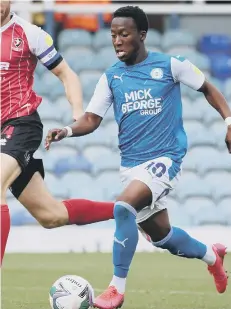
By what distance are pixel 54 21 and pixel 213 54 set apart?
97.7 inches

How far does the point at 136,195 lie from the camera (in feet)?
23.6

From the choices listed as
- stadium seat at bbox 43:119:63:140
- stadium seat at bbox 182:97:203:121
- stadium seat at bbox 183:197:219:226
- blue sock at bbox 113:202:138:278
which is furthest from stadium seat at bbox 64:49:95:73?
blue sock at bbox 113:202:138:278

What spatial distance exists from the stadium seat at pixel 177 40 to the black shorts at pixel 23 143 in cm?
892

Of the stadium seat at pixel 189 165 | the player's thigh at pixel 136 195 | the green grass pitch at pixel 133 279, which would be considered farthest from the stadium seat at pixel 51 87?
the player's thigh at pixel 136 195

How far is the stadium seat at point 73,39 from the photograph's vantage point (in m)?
16.2

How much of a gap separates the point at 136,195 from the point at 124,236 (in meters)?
0.28

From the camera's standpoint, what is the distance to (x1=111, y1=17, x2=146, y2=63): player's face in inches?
293

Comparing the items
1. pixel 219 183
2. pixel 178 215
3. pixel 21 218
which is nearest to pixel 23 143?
pixel 21 218

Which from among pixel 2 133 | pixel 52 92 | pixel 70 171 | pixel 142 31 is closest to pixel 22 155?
pixel 2 133

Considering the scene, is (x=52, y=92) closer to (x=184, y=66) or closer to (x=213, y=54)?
(x=213, y=54)

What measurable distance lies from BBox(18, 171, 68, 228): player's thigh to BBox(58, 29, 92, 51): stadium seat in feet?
27.6

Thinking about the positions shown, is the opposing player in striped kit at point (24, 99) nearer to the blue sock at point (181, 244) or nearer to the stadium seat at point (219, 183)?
the blue sock at point (181, 244)

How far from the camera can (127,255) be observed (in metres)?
7.24

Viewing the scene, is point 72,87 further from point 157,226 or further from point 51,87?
point 51,87
